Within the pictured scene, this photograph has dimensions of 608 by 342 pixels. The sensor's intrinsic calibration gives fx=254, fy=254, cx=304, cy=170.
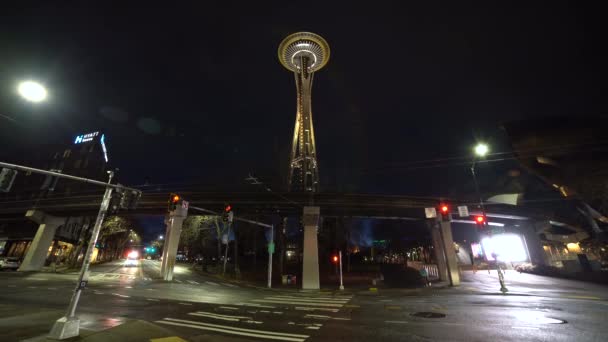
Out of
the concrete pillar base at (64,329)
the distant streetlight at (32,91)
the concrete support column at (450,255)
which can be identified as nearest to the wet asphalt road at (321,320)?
the concrete pillar base at (64,329)

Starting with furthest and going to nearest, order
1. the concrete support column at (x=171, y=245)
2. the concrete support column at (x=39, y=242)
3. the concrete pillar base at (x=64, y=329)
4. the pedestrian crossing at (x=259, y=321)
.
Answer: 1. the concrete support column at (x=39, y=242)
2. the concrete support column at (x=171, y=245)
3. the pedestrian crossing at (x=259, y=321)
4. the concrete pillar base at (x=64, y=329)

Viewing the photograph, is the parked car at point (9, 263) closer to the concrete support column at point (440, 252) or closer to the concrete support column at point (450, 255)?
the concrete support column at point (450, 255)

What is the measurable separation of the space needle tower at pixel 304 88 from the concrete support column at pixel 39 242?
4700 cm

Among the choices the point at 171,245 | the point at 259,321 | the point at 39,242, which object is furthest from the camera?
the point at 39,242

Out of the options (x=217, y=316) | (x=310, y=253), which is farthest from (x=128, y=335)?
(x=310, y=253)

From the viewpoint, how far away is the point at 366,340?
29.2ft

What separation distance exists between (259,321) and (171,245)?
25.4m

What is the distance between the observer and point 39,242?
1735 inches

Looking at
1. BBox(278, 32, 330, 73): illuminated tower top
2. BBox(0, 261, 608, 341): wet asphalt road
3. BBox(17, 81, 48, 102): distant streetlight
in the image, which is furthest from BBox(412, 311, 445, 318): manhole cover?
BBox(278, 32, 330, 73): illuminated tower top

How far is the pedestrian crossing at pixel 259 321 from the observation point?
987 centimetres

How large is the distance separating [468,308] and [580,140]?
157 feet

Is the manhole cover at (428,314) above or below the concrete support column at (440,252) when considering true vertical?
below

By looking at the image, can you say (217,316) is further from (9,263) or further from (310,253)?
(9,263)

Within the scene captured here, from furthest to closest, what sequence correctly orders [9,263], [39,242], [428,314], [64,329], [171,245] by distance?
[39,242] < [9,263] < [171,245] < [428,314] < [64,329]
